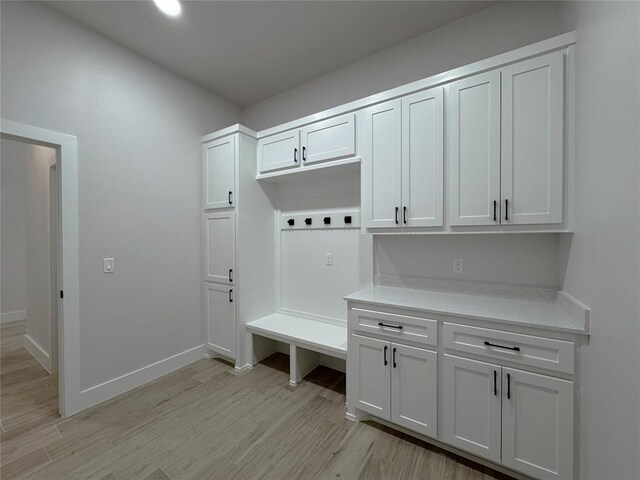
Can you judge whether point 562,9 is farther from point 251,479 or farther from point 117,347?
point 117,347

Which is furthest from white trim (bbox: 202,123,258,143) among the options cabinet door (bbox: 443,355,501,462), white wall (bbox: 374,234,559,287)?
cabinet door (bbox: 443,355,501,462)

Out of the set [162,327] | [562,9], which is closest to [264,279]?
[162,327]

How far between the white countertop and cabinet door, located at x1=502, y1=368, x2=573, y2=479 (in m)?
0.28

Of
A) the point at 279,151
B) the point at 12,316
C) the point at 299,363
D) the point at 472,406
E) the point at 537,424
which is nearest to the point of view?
the point at 537,424

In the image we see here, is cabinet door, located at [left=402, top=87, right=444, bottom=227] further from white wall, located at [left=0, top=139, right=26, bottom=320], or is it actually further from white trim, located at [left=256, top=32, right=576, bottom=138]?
white wall, located at [left=0, top=139, right=26, bottom=320]

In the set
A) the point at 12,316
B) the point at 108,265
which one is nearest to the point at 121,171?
the point at 108,265

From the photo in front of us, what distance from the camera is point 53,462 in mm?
1661

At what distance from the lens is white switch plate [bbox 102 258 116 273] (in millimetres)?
2301

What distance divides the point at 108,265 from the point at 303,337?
6.01ft

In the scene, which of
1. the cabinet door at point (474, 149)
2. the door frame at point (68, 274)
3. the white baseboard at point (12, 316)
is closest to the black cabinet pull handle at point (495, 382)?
the cabinet door at point (474, 149)

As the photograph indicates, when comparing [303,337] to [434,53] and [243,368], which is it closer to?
[243,368]

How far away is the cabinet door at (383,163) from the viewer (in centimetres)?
202

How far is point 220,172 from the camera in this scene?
2.85 m

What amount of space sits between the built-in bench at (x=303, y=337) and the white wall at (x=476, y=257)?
0.75 m
